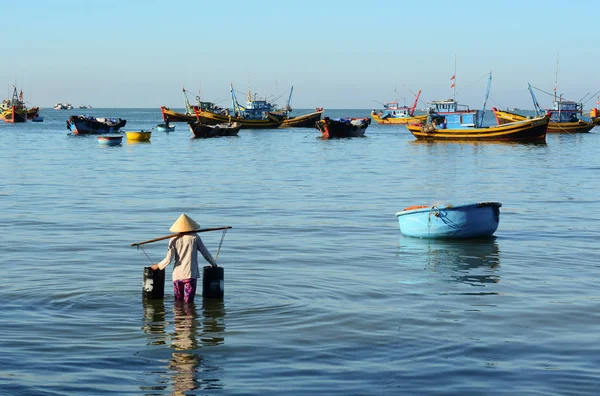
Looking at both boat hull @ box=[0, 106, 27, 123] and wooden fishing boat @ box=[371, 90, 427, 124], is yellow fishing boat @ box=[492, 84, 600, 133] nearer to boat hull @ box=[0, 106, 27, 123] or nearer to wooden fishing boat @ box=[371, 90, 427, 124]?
wooden fishing boat @ box=[371, 90, 427, 124]

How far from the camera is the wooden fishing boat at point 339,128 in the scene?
3878 inches

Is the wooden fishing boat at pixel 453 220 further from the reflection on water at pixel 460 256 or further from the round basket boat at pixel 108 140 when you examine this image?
Answer: the round basket boat at pixel 108 140

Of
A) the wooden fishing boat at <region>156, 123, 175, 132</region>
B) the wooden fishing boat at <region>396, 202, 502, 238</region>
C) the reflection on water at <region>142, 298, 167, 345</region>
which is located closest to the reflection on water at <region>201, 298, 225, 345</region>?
the reflection on water at <region>142, 298, 167, 345</region>

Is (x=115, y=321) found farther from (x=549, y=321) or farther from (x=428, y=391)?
(x=549, y=321)

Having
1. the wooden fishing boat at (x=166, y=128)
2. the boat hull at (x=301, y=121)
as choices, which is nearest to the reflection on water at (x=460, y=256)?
the wooden fishing boat at (x=166, y=128)

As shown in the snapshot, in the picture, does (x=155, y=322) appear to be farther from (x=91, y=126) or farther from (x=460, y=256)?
(x=91, y=126)

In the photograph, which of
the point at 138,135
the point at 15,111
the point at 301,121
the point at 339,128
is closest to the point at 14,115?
the point at 15,111

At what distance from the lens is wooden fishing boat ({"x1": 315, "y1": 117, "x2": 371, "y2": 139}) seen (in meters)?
98.5

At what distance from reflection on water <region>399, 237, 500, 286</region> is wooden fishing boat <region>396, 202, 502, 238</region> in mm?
181

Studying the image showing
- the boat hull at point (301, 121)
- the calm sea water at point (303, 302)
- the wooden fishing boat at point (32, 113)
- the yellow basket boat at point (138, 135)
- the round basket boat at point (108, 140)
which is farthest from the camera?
the wooden fishing boat at point (32, 113)

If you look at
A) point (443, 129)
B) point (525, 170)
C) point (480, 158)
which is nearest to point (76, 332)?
point (525, 170)

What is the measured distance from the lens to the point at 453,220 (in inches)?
827

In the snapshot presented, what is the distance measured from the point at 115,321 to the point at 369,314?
3.76 metres

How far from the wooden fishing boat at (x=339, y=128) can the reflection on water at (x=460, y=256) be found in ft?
252
